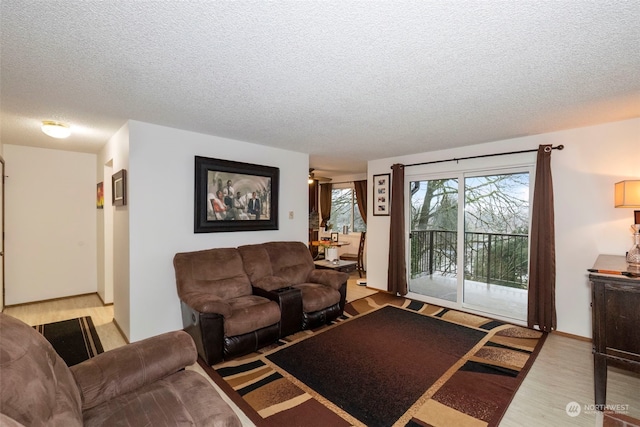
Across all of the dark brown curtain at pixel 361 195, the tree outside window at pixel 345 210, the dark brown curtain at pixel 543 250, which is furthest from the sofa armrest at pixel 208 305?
the tree outside window at pixel 345 210

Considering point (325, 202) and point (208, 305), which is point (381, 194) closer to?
point (325, 202)

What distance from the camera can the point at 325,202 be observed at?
8164 millimetres

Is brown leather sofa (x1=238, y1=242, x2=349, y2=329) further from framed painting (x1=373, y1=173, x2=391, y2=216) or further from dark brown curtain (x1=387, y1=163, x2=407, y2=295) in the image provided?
framed painting (x1=373, y1=173, x2=391, y2=216)

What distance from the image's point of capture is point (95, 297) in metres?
4.89

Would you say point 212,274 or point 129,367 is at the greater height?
point 212,274

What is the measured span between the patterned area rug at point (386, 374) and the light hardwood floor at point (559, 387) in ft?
0.28

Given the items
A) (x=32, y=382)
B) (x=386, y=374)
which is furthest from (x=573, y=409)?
(x=32, y=382)

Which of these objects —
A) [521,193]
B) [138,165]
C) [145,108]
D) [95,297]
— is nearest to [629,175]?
[521,193]

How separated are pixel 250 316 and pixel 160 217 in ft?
5.14

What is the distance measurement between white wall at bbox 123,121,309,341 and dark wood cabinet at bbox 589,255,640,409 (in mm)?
3809

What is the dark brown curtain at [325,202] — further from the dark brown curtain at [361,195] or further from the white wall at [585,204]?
the white wall at [585,204]

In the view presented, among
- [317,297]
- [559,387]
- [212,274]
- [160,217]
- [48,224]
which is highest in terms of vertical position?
[160,217]

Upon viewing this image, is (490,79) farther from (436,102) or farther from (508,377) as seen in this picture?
(508,377)

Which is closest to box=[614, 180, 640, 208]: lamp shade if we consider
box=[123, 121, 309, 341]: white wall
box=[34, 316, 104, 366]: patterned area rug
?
box=[123, 121, 309, 341]: white wall
